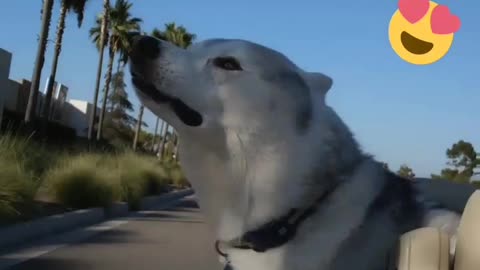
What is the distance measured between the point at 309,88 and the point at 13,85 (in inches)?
1919

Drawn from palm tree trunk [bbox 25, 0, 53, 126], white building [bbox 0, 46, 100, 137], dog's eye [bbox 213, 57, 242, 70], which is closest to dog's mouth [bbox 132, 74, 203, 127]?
dog's eye [bbox 213, 57, 242, 70]

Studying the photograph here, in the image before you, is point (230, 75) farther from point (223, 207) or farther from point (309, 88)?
point (223, 207)

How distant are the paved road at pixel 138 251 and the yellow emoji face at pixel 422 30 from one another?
8.96 feet

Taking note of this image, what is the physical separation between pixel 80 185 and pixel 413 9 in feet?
44.5

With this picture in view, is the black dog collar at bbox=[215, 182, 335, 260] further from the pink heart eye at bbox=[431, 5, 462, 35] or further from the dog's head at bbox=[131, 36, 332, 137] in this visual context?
the pink heart eye at bbox=[431, 5, 462, 35]

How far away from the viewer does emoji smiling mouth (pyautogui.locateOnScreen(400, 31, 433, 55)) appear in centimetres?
529

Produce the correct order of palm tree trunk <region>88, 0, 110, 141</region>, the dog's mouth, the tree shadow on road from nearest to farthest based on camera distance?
the dog's mouth < the tree shadow on road < palm tree trunk <region>88, 0, 110, 141</region>

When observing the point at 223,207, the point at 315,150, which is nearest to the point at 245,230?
the point at 223,207

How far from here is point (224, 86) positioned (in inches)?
130

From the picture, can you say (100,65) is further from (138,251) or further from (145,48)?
(145,48)

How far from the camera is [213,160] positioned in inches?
126

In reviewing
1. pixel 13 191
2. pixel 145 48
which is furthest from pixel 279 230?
pixel 13 191

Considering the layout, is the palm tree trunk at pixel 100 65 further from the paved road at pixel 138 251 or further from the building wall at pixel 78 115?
the building wall at pixel 78 115

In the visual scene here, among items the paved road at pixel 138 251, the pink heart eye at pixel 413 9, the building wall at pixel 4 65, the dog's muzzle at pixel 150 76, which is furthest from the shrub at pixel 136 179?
the dog's muzzle at pixel 150 76
